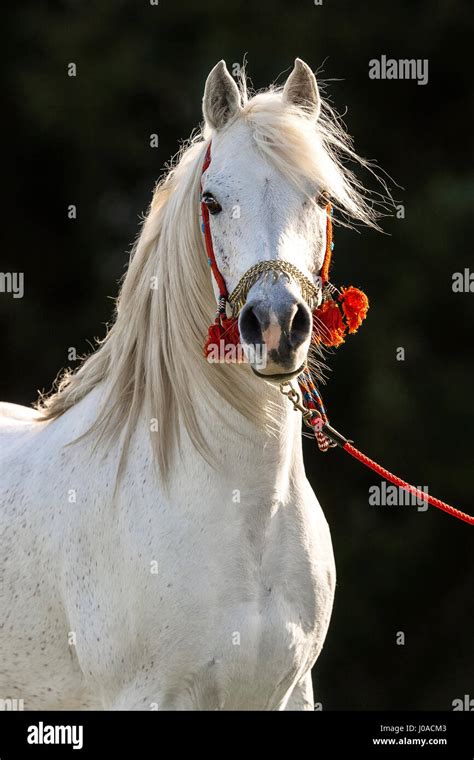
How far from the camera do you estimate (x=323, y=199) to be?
8.45 ft

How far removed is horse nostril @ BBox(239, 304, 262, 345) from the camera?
2311mm

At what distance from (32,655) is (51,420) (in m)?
0.64

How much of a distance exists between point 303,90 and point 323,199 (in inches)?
12.6

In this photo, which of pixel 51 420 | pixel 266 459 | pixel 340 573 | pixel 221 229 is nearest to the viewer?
pixel 221 229

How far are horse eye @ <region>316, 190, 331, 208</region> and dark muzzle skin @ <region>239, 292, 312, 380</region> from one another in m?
0.34

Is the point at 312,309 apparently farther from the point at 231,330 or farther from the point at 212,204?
the point at 212,204

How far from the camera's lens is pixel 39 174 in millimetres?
6789

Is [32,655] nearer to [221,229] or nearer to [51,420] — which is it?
[51,420]

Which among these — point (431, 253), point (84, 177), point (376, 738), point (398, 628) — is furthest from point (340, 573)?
point (376, 738)

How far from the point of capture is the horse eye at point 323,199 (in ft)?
8.41

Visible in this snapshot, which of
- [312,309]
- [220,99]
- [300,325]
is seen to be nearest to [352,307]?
[312,309]

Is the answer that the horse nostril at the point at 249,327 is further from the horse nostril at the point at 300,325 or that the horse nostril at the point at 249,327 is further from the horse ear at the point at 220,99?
the horse ear at the point at 220,99

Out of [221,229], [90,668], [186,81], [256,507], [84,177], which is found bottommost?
[90,668]
